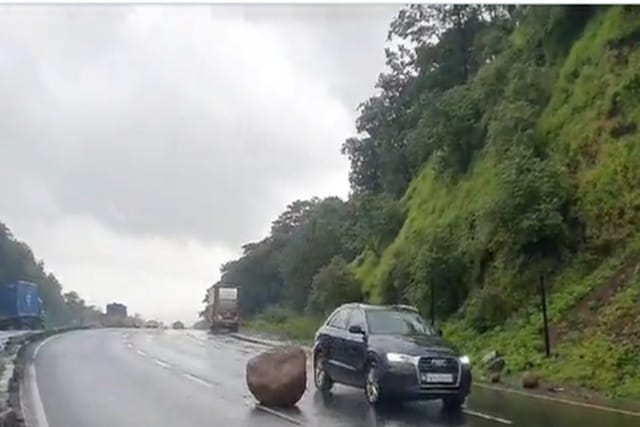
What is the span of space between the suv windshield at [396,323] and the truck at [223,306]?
4.02 feet

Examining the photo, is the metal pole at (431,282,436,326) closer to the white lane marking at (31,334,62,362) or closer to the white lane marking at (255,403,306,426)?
the white lane marking at (255,403,306,426)

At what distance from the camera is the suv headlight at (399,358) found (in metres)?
7.61

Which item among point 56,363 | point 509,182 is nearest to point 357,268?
point 56,363

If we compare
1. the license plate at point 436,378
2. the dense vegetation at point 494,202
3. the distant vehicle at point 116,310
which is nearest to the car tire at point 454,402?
the license plate at point 436,378

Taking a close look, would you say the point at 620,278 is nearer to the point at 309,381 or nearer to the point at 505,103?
the point at 505,103

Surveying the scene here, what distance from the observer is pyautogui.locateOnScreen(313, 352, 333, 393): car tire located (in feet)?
24.1

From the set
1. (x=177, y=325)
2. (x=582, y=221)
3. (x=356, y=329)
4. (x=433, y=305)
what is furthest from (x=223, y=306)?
(x=582, y=221)

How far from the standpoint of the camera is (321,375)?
7.45 meters

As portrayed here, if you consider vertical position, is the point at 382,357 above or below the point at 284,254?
below

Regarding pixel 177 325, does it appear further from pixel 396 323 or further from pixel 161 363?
pixel 396 323

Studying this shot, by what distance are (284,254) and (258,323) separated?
0.48 m

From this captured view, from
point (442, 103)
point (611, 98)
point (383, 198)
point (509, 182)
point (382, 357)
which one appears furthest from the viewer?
point (611, 98)

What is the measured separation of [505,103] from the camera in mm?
10375

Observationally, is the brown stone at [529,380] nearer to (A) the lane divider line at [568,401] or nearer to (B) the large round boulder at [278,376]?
(A) the lane divider line at [568,401]
